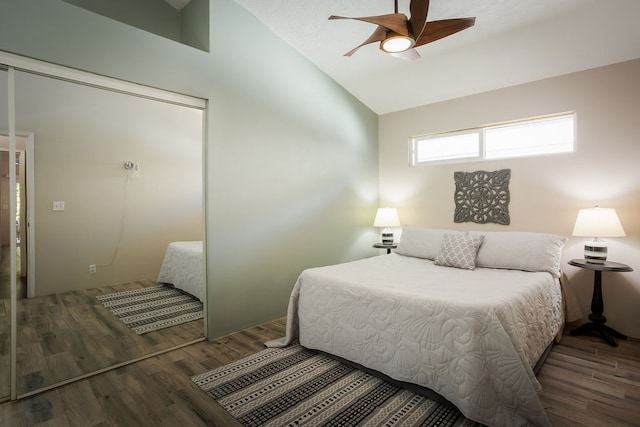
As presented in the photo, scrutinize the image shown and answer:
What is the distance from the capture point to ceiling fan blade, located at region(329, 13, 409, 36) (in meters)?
1.92

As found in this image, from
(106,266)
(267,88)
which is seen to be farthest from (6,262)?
(267,88)

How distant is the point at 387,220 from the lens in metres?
4.21

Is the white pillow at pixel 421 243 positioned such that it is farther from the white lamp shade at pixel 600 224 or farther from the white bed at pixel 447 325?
the white lamp shade at pixel 600 224

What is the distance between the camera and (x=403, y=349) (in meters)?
1.96

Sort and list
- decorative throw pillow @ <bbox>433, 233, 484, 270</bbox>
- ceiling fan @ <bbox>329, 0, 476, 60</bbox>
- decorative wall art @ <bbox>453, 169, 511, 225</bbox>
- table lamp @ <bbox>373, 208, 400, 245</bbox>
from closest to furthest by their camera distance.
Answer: ceiling fan @ <bbox>329, 0, 476, 60</bbox> → decorative throw pillow @ <bbox>433, 233, 484, 270</bbox> → decorative wall art @ <bbox>453, 169, 511, 225</bbox> → table lamp @ <bbox>373, 208, 400, 245</bbox>

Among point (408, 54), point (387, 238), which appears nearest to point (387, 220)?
point (387, 238)

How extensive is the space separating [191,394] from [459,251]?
2427 millimetres

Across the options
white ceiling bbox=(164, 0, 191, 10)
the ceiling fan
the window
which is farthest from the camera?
the window

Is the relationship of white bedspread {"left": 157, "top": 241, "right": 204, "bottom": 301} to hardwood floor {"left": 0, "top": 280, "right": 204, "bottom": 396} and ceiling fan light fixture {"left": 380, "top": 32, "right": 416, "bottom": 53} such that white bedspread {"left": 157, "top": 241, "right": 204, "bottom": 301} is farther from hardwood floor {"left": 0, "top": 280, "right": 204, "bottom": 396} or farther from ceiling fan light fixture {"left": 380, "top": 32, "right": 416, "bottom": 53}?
ceiling fan light fixture {"left": 380, "top": 32, "right": 416, "bottom": 53}

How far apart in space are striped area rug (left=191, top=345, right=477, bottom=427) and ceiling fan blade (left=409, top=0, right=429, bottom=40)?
2238mm

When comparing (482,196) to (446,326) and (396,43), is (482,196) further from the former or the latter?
(446,326)

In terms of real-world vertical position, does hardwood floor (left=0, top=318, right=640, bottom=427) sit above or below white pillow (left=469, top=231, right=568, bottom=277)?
below

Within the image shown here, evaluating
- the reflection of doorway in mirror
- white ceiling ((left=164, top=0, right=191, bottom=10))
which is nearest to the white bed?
the reflection of doorway in mirror

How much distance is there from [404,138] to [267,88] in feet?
6.73
